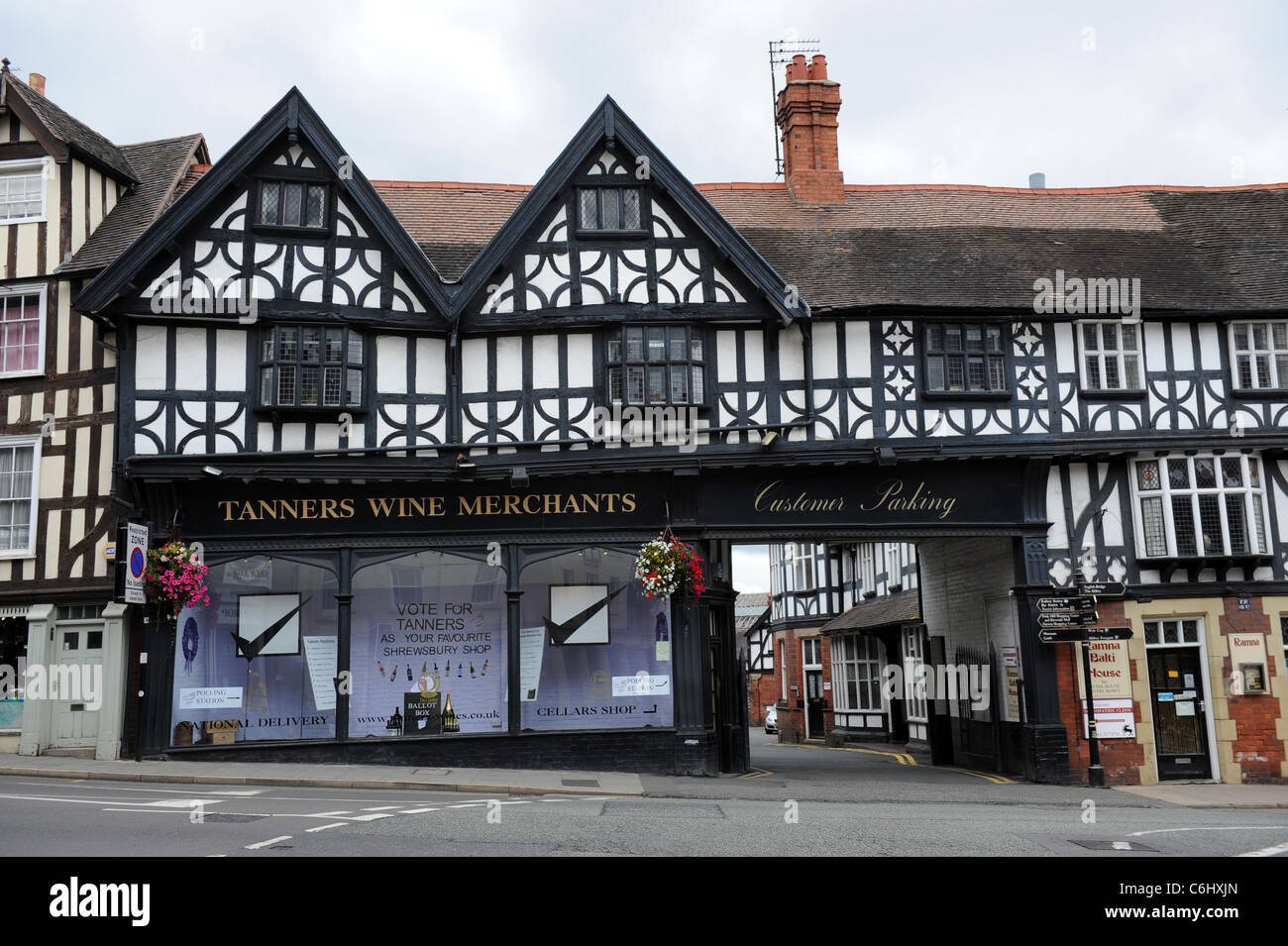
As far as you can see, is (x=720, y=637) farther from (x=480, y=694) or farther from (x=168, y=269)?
(x=168, y=269)

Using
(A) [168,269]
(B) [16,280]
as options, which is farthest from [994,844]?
(B) [16,280]

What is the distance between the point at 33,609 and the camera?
66.0ft

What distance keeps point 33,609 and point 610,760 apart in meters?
10.2

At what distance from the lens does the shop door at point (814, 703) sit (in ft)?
132

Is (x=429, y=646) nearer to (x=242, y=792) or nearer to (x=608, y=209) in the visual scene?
(x=242, y=792)

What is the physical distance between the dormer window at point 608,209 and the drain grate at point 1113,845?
1269 centimetres

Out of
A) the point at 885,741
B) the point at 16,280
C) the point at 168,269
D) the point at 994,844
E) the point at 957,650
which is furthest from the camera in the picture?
the point at 885,741

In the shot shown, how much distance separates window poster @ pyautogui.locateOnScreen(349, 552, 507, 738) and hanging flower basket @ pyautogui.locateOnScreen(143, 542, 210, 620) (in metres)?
2.65

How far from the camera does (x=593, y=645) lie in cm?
2058

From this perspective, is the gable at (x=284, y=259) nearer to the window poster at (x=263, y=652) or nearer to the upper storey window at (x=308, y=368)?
the upper storey window at (x=308, y=368)

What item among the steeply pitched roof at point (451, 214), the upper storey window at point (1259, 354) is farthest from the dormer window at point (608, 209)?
the upper storey window at point (1259, 354)

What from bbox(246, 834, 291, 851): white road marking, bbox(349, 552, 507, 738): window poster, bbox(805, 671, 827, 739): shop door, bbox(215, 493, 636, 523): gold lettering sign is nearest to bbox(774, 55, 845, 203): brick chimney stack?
bbox(215, 493, 636, 523): gold lettering sign

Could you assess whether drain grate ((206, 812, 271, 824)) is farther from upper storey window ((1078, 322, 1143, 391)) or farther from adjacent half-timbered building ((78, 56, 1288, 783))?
upper storey window ((1078, 322, 1143, 391))

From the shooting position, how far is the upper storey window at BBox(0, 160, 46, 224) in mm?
21453
